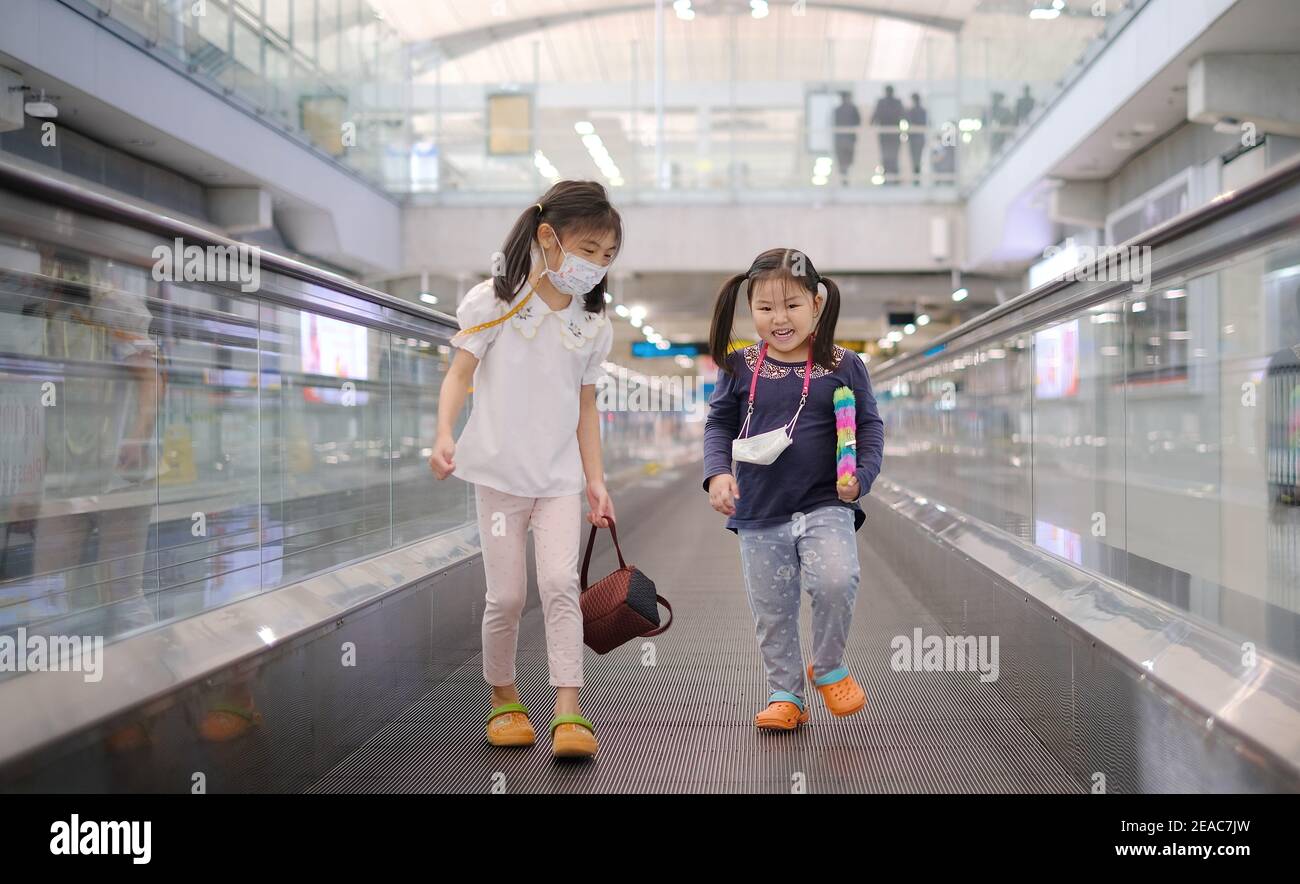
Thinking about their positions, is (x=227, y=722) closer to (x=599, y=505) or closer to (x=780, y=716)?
(x=599, y=505)

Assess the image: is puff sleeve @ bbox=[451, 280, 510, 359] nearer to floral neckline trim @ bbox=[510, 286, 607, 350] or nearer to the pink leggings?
floral neckline trim @ bbox=[510, 286, 607, 350]

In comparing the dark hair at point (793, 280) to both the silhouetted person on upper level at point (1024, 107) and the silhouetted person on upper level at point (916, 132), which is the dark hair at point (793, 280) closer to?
the silhouetted person on upper level at point (1024, 107)

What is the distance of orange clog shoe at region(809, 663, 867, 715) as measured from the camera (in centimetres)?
323

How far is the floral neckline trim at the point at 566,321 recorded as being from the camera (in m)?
3.21

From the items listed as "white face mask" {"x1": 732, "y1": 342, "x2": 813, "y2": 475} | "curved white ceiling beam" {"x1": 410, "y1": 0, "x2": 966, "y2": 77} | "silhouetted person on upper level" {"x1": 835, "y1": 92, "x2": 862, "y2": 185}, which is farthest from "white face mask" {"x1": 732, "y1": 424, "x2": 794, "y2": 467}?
"curved white ceiling beam" {"x1": 410, "y1": 0, "x2": 966, "y2": 77}

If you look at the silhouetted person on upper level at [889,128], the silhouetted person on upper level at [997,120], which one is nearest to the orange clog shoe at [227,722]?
the silhouetted person on upper level at [997,120]

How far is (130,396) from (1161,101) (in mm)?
11833

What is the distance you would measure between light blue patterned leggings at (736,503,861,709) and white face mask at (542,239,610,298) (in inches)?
35.0

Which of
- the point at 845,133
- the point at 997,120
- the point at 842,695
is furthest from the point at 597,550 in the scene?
the point at 845,133

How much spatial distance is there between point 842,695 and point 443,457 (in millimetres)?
1332

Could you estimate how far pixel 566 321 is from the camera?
3.27m
